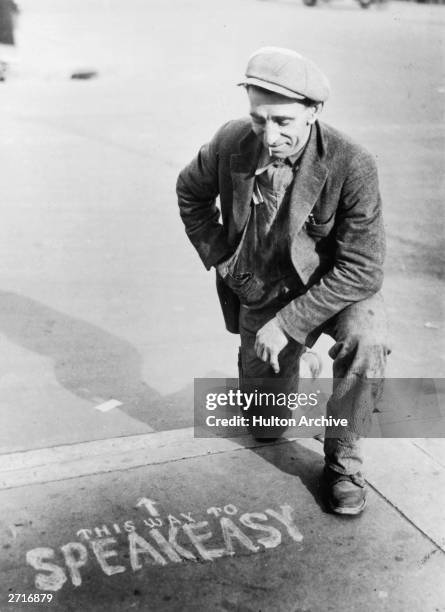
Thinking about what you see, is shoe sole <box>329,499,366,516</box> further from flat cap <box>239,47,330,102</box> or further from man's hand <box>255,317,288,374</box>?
flat cap <box>239,47,330,102</box>

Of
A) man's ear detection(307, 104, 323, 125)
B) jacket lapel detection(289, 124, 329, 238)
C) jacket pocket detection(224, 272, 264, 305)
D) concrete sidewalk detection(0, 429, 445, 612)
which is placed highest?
man's ear detection(307, 104, 323, 125)

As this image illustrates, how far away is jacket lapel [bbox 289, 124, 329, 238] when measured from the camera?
3.26 metres

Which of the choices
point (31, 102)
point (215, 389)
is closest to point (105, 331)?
point (215, 389)

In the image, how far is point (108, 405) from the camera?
168 inches

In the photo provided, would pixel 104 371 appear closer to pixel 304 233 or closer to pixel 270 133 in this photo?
pixel 304 233

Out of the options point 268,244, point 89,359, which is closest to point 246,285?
point 268,244

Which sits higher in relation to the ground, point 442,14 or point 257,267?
point 442,14

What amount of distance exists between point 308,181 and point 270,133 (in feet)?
0.80

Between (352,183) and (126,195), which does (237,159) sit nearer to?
(352,183)

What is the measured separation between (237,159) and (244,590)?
1632 mm

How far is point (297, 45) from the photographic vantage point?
12.8 meters

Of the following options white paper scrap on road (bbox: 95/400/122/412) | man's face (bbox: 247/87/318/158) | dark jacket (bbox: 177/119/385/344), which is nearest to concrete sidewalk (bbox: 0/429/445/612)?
white paper scrap on road (bbox: 95/400/122/412)

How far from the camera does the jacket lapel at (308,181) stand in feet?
10.7

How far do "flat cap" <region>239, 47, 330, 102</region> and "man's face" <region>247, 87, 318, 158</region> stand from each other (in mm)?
42
